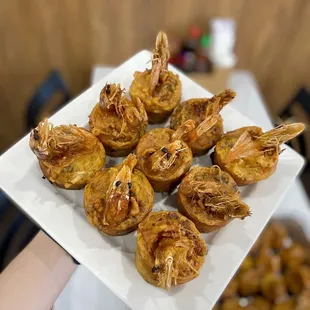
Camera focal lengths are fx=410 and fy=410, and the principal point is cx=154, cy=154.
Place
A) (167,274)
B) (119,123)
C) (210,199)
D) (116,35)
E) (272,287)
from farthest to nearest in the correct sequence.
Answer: (116,35) → (272,287) → (119,123) → (210,199) → (167,274)

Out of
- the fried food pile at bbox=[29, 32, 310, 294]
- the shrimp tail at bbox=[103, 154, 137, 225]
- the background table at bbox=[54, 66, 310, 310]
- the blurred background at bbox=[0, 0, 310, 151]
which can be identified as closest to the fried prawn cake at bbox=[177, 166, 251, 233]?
the fried food pile at bbox=[29, 32, 310, 294]

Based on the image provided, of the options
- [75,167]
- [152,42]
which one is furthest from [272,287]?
[152,42]

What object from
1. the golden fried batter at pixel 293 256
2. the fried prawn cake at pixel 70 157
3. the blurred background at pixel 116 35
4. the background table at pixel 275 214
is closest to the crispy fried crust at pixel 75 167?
the fried prawn cake at pixel 70 157

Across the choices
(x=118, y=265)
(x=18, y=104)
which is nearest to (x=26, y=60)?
(x=18, y=104)

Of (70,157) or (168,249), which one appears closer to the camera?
(168,249)

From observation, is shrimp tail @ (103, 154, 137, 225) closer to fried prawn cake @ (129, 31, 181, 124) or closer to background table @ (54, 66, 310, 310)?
fried prawn cake @ (129, 31, 181, 124)

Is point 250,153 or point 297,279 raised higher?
point 250,153

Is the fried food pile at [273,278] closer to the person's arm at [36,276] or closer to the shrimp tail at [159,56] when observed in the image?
the person's arm at [36,276]

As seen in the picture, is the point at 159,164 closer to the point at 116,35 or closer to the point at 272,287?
the point at 272,287
